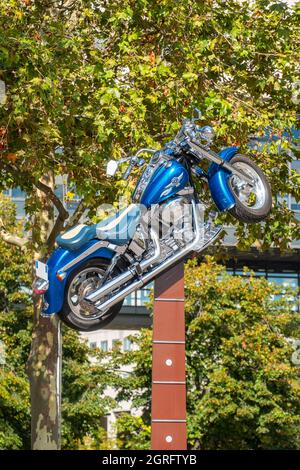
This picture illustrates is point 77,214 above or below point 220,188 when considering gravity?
above

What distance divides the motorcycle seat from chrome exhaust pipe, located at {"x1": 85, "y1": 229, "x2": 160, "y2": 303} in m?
0.33

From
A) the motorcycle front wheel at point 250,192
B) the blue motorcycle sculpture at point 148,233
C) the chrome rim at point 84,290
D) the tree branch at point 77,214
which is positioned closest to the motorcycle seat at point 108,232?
the blue motorcycle sculpture at point 148,233

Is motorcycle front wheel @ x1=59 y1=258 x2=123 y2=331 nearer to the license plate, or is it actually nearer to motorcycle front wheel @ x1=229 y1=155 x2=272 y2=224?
the license plate

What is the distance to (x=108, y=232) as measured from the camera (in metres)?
14.2

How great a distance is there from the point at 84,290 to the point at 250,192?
251cm

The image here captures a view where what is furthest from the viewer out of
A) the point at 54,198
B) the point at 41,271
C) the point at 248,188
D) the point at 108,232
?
the point at 54,198

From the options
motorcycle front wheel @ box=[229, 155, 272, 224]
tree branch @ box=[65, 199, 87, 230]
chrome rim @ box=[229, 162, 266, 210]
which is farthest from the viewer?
tree branch @ box=[65, 199, 87, 230]

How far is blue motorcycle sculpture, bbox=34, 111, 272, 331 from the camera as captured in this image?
46.3ft

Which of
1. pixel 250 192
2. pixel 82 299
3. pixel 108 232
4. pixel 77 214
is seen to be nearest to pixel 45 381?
pixel 77 214

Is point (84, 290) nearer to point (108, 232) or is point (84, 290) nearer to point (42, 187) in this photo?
point (108, 232)

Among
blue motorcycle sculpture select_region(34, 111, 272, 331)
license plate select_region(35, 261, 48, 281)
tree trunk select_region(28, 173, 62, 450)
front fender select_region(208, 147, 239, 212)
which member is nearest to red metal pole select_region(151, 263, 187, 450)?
blue motorcycle sculpture select_region(34, 111, 272, 331)

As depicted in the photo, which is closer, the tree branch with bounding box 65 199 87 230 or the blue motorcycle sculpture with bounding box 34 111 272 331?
the blue motorcycle sculpture with bounding box 34 111 272 331
